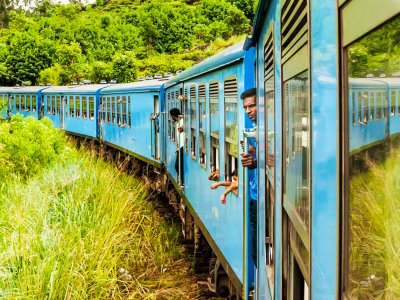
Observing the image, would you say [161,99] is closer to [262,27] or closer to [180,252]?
[180,252]

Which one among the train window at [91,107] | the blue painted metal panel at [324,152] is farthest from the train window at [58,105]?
the blue painted metal panel at [324,152]

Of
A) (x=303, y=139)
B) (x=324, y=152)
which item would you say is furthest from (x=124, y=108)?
(x=324, y=152)

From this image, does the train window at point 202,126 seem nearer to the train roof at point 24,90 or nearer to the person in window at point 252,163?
the person in window at point 252,163

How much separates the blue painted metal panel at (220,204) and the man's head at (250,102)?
0.23 meters

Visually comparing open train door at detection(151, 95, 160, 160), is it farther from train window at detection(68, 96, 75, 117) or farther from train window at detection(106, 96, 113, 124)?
train window at detection(68, 96, 75, 117)

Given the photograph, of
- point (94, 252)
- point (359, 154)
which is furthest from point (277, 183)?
point (94, 252)

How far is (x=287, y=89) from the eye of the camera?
2.60 m

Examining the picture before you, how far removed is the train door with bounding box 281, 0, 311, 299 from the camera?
81.0 inches

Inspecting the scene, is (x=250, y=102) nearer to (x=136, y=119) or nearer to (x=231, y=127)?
(x=231, y=127)

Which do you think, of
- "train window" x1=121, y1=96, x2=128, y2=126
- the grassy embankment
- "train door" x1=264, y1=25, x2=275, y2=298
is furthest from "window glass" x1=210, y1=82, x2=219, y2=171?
"train window" x1=121, y1=96, x2=128, y2=126

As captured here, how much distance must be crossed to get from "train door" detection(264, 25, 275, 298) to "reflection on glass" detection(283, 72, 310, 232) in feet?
1.76

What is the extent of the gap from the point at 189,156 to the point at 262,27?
516 cm

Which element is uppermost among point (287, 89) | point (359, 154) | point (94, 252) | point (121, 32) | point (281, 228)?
point (121, 32)

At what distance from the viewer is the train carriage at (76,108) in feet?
72.8
